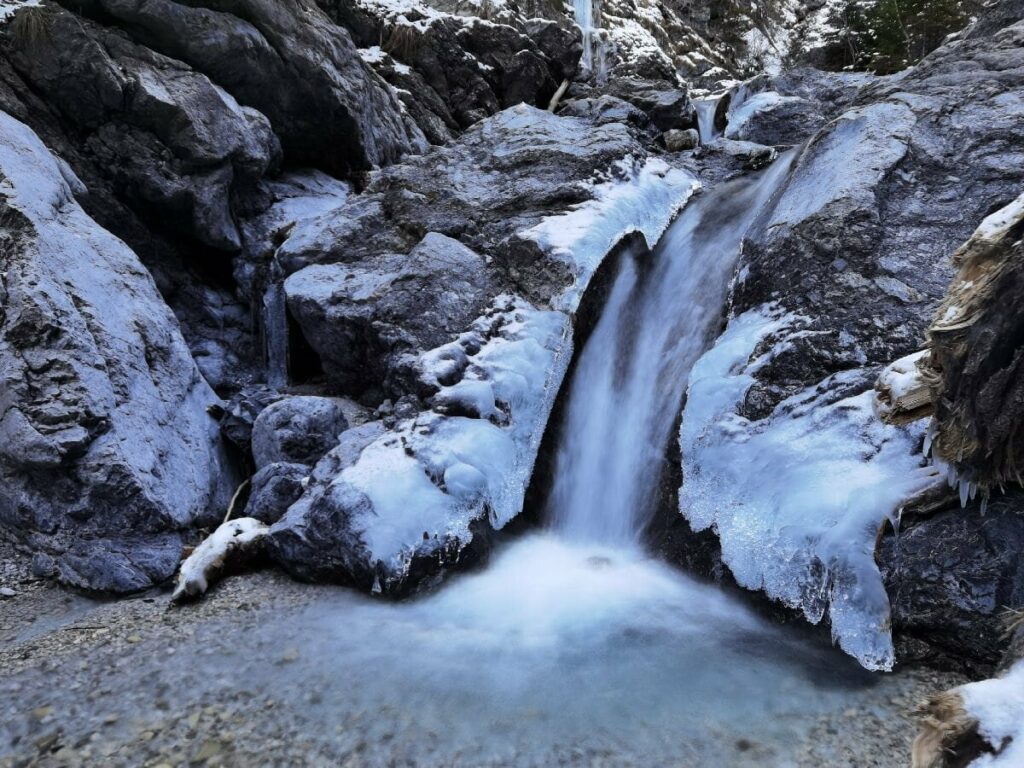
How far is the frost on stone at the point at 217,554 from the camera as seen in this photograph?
13.4ft

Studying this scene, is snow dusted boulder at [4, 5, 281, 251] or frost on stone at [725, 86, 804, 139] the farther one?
frost on stone at [725, 86, 804, 139]

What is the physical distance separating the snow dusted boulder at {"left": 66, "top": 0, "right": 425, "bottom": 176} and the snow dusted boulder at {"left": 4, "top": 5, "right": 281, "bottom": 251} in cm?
47

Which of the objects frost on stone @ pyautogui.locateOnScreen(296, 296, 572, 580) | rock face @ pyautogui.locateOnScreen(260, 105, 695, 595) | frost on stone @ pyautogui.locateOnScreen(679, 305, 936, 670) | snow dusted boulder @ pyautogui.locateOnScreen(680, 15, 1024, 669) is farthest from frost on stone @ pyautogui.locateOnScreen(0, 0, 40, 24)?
frost on stone @ pyautogui.locateOnScreen(679, 305, 936, 670)

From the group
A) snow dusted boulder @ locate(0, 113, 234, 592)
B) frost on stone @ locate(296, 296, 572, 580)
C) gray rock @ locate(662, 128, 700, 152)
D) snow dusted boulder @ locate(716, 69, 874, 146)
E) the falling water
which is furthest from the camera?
the falling water

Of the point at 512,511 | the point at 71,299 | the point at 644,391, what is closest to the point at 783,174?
the point at 644,391

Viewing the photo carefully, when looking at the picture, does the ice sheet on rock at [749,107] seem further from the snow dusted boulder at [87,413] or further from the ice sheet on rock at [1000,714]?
the ice sheet on rock at [1000,714]

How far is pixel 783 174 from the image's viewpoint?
22.4 ft

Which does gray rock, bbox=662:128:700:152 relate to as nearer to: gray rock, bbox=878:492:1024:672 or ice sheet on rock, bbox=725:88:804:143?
ice sheet on rock, bbox=725:88:804:143

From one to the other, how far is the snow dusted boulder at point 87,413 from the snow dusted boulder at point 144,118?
6.46ft

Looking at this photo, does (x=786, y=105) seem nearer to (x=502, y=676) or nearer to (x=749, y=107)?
(x=749, y=107)

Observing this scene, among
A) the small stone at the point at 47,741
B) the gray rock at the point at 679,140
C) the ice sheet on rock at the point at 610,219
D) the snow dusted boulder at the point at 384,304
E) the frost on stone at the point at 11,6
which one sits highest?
the gray rock at the point at 679,140

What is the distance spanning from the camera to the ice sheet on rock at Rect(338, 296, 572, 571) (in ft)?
14.0

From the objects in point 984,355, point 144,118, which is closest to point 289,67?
point 144,118

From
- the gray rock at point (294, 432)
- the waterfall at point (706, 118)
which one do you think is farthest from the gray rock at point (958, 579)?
the waterfall at point (706, 118)
